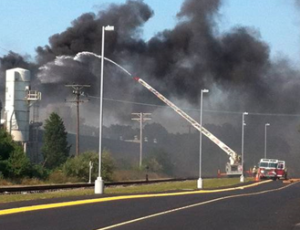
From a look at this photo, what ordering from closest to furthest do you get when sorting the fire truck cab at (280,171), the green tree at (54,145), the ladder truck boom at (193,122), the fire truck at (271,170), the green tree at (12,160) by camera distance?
the green tree at (12,160) → the fire truck at (271,170) → the fire truck cab at (280,171) → the green tree at (54,145) → the ladder truck boom at (193,122)

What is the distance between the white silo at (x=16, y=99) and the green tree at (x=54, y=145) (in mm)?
8013

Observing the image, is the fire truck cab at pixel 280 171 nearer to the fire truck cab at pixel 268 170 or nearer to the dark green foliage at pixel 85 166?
the fire truck cab at pixel 268 170

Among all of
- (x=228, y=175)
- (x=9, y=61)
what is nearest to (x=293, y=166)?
(x=228, y=175)

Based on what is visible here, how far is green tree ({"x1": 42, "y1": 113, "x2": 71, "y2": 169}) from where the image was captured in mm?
79000

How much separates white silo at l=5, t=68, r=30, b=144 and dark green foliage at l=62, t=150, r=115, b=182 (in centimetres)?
924

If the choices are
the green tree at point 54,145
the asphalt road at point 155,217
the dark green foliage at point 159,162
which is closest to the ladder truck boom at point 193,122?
the dark green foliage at point 159,162

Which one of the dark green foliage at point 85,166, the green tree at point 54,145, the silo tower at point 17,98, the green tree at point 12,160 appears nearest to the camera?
the green tree at point 12,160

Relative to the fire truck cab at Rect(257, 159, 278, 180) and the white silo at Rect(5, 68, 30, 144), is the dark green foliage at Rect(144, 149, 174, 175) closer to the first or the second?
the fire truck cab at Rect(257, 159, 278, 180)

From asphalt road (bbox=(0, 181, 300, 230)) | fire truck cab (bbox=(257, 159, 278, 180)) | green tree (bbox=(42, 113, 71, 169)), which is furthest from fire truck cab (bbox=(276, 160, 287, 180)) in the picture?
asphalt road (bbox=(0, 181, 300, 230))

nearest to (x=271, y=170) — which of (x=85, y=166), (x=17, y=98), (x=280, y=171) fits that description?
(x=280, y=171)

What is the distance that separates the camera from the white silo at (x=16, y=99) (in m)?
70.5

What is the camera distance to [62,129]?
8194 cm

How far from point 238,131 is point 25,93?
5360 centimetres

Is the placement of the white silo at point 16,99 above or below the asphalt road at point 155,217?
above
